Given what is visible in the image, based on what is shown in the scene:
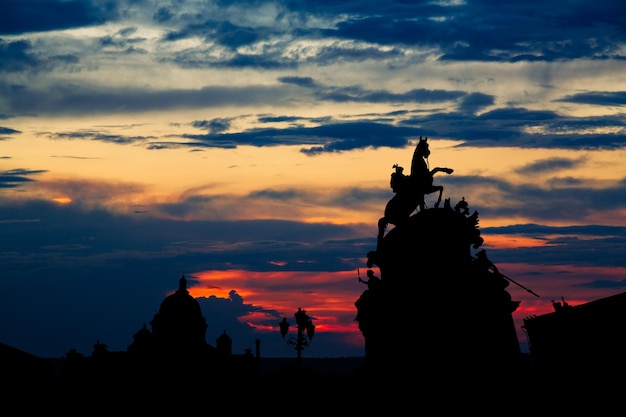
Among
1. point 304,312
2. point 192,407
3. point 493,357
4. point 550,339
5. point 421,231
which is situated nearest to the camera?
point 493,357

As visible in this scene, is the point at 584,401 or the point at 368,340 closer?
the point at 368,340

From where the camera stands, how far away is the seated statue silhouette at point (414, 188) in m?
22.5

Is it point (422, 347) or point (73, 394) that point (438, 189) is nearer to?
point (422, 347)

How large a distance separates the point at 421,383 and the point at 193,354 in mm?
47483

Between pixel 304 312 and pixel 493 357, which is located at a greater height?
pixel 304 312

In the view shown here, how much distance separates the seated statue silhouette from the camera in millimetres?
22547

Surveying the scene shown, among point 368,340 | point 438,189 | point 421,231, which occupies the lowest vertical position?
point 368,340

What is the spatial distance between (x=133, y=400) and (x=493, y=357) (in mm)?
41273

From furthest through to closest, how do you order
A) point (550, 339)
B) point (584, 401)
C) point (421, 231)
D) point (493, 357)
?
point (550, 339), point (584, 401), point (421, 231), point (493, 357)

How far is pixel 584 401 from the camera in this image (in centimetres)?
2569

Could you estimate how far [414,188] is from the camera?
22.6 meters

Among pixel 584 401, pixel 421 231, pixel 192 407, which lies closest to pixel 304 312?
pixel 192 407

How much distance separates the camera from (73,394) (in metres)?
56.7

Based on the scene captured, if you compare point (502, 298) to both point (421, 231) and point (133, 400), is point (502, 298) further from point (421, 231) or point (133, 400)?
point (133, 400)
